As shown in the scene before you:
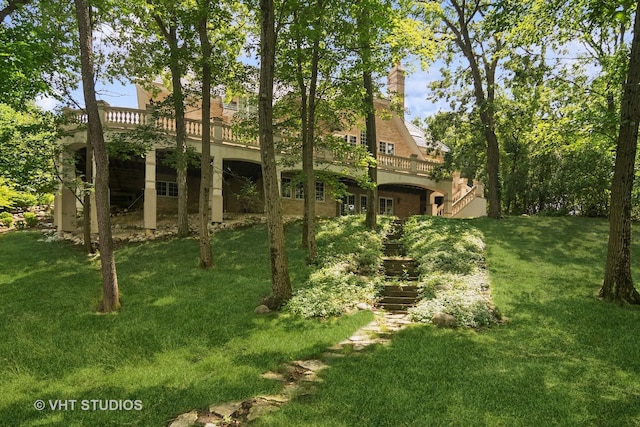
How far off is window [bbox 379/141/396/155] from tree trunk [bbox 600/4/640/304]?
21.2m

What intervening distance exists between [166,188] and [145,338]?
59.2 ft

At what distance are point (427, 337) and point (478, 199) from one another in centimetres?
2507

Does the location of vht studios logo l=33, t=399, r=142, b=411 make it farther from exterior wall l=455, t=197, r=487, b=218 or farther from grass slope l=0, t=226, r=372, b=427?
exterior wall l=455, t=197, r=487, b=218

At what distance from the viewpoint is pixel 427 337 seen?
8.01 metres

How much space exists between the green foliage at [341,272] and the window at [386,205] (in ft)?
34.1

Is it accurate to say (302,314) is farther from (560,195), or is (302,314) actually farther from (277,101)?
(560,195)

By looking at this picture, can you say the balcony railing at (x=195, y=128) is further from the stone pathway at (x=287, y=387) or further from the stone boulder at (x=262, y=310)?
the stone pathway at (x=287, y=387)

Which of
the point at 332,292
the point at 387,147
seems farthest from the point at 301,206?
the point at 332,292

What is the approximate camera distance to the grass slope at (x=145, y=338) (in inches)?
215

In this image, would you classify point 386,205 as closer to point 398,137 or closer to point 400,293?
point 398,137

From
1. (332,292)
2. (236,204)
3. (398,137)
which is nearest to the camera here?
(332,292)

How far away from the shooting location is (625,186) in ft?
30.9

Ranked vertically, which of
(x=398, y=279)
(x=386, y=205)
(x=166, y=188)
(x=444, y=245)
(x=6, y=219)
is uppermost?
(x=166, y=188)

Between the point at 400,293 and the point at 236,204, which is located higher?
the point at 236,204
